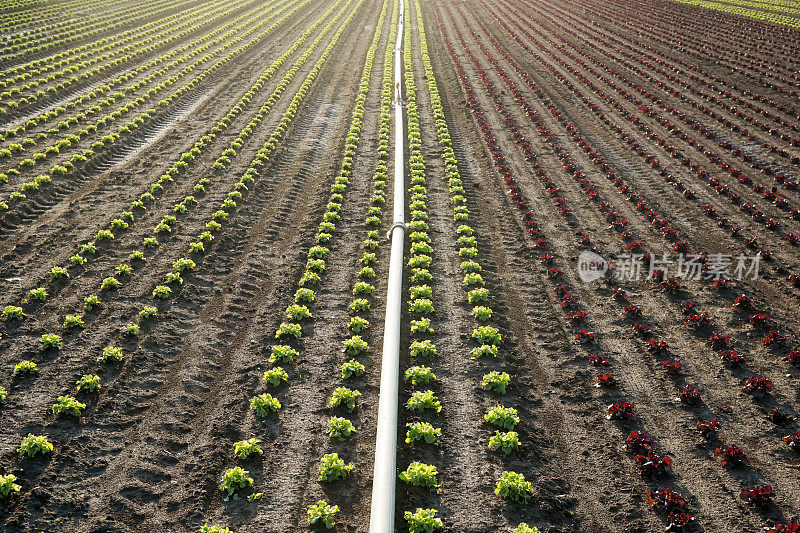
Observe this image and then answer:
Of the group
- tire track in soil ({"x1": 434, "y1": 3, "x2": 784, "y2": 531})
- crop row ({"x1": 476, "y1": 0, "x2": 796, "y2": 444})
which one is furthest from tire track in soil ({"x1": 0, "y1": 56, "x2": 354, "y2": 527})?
crop row ({"x1": 476, "y1": 0, "x2": 796, "y2": 444})

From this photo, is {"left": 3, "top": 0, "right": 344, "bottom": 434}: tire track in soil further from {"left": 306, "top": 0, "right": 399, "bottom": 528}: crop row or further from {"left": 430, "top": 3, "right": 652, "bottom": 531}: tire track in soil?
{"left": 430, "top": 3, "right": 652, "bottom": 531}: tire track in soil

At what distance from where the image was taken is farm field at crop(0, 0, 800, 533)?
9492 millimetres

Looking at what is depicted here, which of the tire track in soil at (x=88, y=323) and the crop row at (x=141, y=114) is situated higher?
the crop row at (x=141, y=114)

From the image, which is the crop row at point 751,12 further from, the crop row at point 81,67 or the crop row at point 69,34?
the crop row at point 69,34

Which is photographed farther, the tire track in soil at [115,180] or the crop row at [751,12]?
the crop row at [751,12]

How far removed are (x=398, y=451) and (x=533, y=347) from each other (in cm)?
480

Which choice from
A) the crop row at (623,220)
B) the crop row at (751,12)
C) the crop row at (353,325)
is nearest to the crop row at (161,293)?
the crop row at (353,325)

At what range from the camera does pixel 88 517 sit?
342 inches

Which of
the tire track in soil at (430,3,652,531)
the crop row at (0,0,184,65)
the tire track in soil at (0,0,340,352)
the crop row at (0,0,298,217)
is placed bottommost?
the tire track in soil at (430,3,652,531)

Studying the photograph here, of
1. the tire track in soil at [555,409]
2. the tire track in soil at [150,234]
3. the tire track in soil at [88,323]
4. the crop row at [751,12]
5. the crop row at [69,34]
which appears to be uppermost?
the crop row at [751,12]

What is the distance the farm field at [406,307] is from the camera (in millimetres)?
9492

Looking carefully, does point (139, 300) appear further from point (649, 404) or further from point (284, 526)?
point (649, 404)

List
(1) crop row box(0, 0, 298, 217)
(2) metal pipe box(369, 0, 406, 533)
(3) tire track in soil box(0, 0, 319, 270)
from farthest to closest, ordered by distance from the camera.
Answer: (1) crop row box(0, 0, 298, 217), (3) tire track in soil box(0, 0, 319, 270), (2) metal pipe box(369, 0, 406, 533)

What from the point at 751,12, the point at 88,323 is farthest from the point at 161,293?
the point at 751,12
